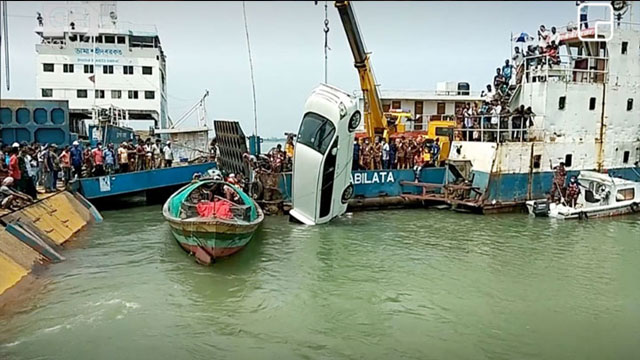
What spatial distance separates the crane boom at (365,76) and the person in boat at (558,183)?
6946 millimetres

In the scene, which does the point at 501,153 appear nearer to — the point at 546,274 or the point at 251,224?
the point at 546,274

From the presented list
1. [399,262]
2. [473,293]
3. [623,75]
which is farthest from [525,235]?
[623,75]

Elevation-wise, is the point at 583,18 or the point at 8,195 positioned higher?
the point at 583,18

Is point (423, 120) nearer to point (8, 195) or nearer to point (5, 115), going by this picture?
point (5, 115)

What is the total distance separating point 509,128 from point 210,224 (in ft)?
44.8

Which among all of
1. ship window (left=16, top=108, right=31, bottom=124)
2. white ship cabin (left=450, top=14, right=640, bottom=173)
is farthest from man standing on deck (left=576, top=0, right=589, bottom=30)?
ship window (left=16, top=108, right=31, bottom=124)

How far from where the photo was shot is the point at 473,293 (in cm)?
1134

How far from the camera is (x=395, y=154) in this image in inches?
853

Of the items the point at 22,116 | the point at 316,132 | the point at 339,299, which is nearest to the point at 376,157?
the point at 316,132

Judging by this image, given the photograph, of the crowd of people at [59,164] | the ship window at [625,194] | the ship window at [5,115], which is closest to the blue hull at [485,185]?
the ship window at [625,194]

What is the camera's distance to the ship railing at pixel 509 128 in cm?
2128

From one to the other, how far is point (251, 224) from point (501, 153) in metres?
11.4

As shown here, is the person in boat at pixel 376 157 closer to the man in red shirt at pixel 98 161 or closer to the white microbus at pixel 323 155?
the white microbus at pixel 323 155

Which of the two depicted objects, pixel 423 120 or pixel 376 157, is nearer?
pixel 376 157
